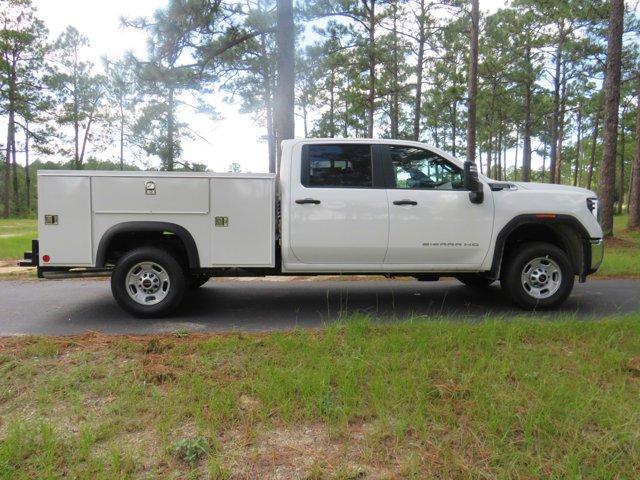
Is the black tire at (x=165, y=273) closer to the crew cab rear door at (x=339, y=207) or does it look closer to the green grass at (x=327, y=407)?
the green grass at (x=327, y=407)

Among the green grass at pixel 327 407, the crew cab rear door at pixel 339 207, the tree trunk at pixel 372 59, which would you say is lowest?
the green grass at pixel 327 407

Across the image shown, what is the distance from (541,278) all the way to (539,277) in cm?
3

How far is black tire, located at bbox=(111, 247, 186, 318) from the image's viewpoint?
519cm

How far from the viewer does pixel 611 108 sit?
42.1ft

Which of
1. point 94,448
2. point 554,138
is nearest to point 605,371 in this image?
point 94,448

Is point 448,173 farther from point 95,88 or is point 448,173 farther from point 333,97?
point 95,88

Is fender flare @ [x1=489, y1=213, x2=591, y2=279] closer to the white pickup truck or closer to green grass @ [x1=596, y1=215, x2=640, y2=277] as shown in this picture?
the white pickup truck

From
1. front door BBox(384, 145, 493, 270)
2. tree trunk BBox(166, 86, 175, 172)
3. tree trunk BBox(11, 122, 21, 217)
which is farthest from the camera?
tree trunk BBox(11, 122, 21, 217)

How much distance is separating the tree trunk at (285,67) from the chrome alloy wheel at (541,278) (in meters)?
5.99

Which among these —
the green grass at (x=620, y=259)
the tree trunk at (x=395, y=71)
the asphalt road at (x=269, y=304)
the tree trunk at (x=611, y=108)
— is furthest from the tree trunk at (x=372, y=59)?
the asphalt road at (x=269, y=304)

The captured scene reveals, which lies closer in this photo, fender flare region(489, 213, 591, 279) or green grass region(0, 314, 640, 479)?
green grass region(0, 314, 640, 479)

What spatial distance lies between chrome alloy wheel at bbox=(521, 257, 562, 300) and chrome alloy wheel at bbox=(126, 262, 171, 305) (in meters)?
4.36

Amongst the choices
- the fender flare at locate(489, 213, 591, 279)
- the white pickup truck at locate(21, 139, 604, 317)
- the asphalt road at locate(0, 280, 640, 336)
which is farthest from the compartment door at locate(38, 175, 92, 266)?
the fender flare at locate(489, 213, 591, 279)

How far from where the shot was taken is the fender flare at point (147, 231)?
5051 mm
